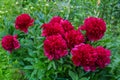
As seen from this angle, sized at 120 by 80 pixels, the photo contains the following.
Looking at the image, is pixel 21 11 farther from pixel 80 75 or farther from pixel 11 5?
pixel 80 75

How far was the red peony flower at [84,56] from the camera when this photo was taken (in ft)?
9.02

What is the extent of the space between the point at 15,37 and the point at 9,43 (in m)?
0.11

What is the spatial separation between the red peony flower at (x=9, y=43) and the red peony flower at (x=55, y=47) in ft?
1.50

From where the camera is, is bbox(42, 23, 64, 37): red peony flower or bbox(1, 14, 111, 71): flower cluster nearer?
bbox(1, 14, 111, 71): flower cluster

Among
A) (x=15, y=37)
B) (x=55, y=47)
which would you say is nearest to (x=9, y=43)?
(x=15, y=37)

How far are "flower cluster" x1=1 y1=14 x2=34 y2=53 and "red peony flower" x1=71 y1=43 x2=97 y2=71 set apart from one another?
2.22ft

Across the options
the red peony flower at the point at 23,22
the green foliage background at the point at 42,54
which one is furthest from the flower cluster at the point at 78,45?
the red peony flower at the point at 23,22

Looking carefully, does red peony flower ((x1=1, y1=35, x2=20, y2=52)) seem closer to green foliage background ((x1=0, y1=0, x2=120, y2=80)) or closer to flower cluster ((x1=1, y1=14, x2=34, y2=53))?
flower cluster ((x1=1, y1=14, x2=34, y2=53))

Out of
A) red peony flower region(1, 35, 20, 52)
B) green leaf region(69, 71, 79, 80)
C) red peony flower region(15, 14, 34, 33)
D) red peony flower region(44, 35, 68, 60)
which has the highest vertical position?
red peony flower region(15, 14, 34, 33)

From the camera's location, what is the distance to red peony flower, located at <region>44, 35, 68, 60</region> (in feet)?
9.17

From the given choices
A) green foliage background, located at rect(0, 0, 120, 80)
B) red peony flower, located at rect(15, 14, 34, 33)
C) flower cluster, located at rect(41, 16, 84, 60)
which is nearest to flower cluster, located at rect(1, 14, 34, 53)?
red peony flower, located at rect(15, 14, 34, 33)

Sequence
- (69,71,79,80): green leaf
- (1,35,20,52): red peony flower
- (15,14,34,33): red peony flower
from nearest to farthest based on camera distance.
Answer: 1. (69,71,79,80): green leaf
2. (1,35,20,52): red peony flower
3. (15,14,34,33): red peony flower

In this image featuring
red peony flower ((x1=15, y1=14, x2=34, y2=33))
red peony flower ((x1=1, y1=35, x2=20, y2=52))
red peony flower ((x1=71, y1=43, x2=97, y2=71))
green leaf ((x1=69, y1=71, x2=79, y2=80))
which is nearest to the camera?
red peony flower ((x1=71, y1=43, x2=97, y2=71))

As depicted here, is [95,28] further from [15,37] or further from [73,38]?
[15,37]
